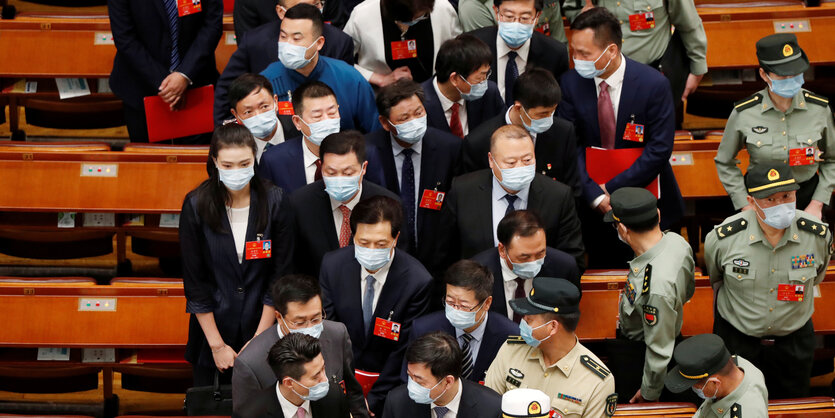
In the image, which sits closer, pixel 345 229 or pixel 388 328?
pixel 388 328

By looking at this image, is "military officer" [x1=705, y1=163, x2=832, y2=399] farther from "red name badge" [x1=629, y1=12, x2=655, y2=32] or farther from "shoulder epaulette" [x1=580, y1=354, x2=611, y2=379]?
"red name badge" [x1=629, y1=12, x2=655, y2=32]

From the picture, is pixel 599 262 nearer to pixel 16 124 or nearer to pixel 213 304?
pixel 213 304

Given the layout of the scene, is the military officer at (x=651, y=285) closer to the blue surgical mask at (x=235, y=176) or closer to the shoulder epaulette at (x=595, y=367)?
the shoulder epaulette at (x=595, y=367)

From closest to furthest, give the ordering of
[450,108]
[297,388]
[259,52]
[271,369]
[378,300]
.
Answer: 1. [297,388]
2. [271,369]
3. [378,300]
4. [450,108]
5. [259,52]

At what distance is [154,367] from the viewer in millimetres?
5039

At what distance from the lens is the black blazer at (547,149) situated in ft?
16.0

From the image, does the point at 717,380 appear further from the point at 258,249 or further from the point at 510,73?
the point at 510,73

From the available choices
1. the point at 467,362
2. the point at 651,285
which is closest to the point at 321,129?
the point at 467,362

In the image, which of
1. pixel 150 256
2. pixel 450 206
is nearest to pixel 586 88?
pixel 450 206

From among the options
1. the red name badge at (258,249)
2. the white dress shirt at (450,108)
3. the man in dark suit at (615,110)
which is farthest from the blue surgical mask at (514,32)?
the red name badge at (258,249)

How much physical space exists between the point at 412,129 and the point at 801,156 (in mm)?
1823

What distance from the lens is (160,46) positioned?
558 cm

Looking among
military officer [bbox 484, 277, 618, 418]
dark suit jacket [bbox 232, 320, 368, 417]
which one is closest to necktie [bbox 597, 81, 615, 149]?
military officer [bbox 484, 277, 618, 418]

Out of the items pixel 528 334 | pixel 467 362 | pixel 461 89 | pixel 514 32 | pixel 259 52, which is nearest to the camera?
pixel 528 334
